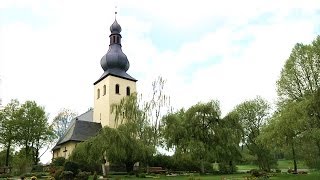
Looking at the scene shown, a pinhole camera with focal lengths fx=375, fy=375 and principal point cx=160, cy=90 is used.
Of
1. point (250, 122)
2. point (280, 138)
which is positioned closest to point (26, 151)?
point (250, 122)

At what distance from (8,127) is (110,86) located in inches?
524

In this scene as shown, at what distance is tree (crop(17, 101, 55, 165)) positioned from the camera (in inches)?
1746

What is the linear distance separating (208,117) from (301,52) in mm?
10600

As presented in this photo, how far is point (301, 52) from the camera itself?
A: 26.7 metres

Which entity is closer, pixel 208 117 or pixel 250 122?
pixel 208 117

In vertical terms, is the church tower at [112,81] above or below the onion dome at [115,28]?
below

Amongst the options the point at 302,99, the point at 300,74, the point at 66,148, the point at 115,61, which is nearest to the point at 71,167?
the point at 302,99

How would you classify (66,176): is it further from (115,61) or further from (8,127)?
(115,61)

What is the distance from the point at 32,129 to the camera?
4488 cm

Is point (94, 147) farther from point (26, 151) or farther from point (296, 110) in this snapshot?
point (26, 151)

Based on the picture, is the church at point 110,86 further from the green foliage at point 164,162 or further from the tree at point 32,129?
the green foliage at point 164,162

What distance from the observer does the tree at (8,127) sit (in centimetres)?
4309

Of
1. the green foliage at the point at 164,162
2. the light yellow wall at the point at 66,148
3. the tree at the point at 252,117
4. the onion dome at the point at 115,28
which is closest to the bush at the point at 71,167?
the green foliage at the point at 164,162

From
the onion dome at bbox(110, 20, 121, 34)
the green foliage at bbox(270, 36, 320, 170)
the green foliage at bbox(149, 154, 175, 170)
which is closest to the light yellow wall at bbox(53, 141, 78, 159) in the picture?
the green foliage at bbox(149, 154, 175, 170)
